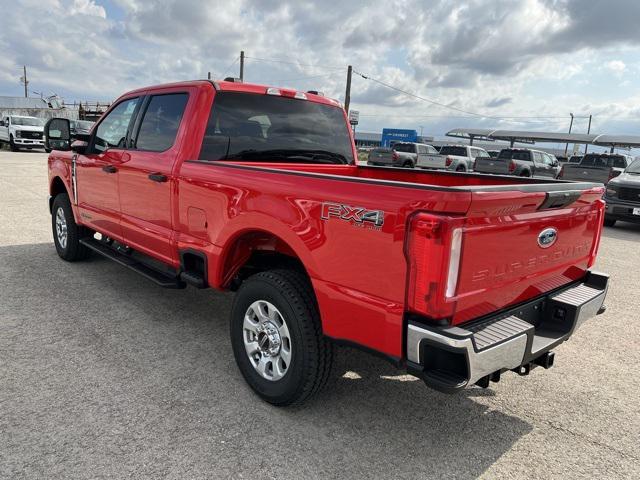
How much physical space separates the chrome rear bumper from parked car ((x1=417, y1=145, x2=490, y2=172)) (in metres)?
21.6

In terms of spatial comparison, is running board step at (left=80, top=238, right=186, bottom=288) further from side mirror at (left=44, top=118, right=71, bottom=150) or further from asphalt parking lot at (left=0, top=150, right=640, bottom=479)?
side mirror at (left=44, top=118, right=71, bottom=150)

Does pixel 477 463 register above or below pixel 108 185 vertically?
below

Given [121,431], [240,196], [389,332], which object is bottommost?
[121,431]

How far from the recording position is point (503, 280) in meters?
2.47

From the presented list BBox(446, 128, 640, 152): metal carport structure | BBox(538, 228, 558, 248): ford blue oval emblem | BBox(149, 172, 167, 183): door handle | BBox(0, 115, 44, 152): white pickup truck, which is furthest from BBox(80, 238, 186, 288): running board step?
BBox(446, 128, 640, 152): metal carport structure

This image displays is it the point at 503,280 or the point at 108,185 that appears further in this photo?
the point at 108,185

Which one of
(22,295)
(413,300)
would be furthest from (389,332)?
(22,295)

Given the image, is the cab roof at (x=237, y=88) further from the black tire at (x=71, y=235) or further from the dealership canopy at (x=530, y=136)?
the dealership canopy at (x=530, y=136)

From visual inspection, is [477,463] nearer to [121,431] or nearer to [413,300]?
[413,300]

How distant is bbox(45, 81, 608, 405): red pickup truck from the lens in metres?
2.19

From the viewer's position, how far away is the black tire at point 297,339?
2.72 meters

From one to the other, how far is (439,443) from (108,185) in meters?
3.67

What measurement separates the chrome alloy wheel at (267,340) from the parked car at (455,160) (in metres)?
21.8

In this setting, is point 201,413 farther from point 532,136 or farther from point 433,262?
point 532,136
